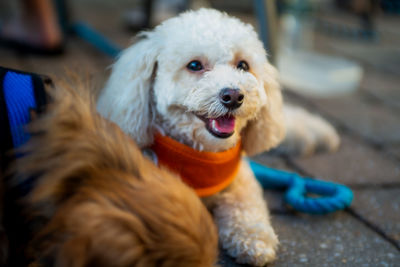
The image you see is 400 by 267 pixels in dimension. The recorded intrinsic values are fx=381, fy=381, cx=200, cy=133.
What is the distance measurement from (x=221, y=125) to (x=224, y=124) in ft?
0.04

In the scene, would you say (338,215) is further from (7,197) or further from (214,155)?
(7,197)

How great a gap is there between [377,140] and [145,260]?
7.21 feet

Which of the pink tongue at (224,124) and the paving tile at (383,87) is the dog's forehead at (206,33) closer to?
the pink tongue at (224,124)

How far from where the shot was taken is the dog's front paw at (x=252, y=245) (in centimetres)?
130

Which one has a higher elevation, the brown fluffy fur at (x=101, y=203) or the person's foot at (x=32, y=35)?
the brown fluffy fur at (x=101, y=203)

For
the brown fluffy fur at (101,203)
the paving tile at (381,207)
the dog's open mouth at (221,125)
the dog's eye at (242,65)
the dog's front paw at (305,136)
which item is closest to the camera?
the brown fluffy fur at (101,203)

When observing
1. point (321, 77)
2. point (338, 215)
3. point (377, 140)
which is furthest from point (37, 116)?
point (321, 77)

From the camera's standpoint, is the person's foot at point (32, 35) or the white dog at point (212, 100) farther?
the person's foot at point (32, 35)

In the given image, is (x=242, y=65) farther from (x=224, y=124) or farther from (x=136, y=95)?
(x=136, y=95)

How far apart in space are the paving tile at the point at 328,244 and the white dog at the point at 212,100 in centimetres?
10

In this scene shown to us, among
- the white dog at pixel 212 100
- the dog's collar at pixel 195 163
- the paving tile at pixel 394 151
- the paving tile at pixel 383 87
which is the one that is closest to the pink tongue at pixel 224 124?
the white dog at pixel 212 100

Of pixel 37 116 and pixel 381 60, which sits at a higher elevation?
pixel 37 116

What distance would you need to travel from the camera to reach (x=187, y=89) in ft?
4.72

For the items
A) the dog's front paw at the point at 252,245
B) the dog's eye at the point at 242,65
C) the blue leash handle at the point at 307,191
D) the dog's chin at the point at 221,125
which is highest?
the dog's eye at the point at 242,65
